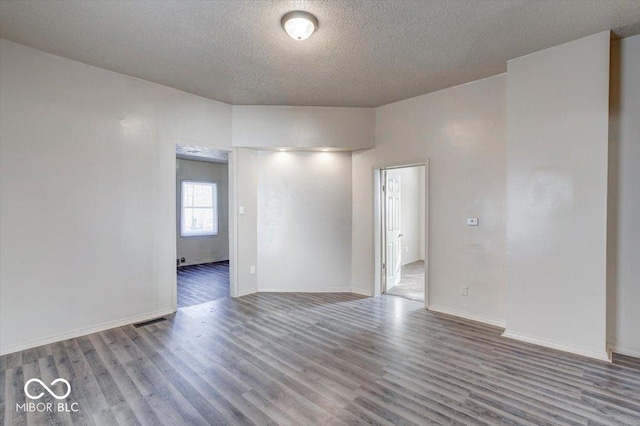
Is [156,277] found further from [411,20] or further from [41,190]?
[411,20]

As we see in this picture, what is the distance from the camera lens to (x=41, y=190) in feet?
9.81

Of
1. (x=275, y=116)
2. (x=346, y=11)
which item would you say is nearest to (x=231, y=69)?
(x=275, y=116)

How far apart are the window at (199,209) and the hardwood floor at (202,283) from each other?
3.06ft

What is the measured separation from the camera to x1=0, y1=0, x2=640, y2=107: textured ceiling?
2.35 metres

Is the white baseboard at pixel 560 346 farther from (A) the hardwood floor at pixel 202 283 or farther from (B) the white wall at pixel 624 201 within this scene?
(A) the hardwood floor at pixel 202 283

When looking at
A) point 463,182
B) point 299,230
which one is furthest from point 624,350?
point 299,230

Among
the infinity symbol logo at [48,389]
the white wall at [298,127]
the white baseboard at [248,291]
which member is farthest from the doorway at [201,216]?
the infinity symbol logo at [48,389]

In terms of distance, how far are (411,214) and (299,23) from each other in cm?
642

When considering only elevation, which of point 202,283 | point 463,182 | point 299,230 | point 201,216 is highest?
point 463,182

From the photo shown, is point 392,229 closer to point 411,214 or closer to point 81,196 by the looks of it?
point 411,214

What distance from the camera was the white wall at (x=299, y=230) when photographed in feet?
16.4

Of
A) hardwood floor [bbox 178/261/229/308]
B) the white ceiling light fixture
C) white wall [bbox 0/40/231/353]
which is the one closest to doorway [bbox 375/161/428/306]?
the white ceiling light fixture

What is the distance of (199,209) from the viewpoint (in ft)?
25.3

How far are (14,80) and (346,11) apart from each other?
3.24 m
